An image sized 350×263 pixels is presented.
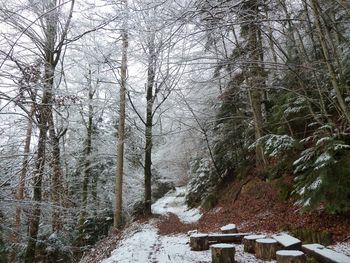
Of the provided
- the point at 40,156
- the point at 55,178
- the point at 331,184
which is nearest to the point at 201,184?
the point at 55,178

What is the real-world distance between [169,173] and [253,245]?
24.8 metres

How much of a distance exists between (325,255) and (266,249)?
108 centimetres

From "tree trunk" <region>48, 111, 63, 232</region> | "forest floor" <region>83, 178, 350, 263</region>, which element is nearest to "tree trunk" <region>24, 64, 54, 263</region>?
"tree trunk" <region>48, 111, 63, 232</region>

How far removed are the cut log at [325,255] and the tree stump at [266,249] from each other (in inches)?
19.5

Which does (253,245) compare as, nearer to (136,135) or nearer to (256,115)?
(256,115)

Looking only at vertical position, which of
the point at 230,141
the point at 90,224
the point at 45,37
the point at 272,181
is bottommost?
the point at 90,224

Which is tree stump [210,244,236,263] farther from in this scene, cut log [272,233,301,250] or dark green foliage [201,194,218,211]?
dark green foliage [201,194,218,211]

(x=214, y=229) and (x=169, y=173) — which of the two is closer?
(x=214, y=229)

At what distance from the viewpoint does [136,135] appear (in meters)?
17.8

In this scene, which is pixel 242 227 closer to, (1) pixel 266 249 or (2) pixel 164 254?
(2) pixel 164 254

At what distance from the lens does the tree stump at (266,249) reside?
4957mm

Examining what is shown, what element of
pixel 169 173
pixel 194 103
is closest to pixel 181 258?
pixel 194 103

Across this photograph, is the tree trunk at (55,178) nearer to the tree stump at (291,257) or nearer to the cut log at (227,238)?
the cut log at (227,238)

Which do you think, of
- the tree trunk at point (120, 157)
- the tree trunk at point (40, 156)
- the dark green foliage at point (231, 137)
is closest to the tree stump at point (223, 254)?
the tree trunk at point (40, 156)
